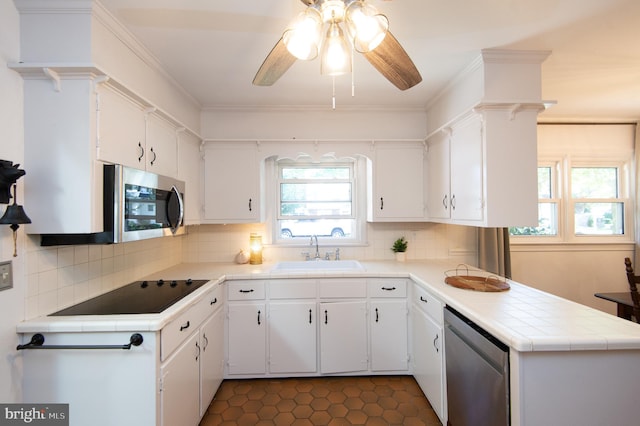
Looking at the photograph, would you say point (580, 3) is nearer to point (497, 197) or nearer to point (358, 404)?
point (497, 197)

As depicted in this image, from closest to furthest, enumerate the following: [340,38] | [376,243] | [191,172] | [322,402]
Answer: [340,38] < [322,402] < [191,172] < [376,243]

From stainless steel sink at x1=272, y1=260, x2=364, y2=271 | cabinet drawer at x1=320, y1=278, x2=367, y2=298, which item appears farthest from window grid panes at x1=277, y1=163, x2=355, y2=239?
cabinet drawer at x1=320, y1=278, x2=367, y2=298

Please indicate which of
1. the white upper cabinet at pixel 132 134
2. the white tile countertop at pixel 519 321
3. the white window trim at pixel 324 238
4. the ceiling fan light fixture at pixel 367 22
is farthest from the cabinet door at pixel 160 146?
the ceiling fan light fixture at pixel 367 22

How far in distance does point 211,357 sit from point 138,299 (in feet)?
2.38

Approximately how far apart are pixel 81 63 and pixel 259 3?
90 centimetres

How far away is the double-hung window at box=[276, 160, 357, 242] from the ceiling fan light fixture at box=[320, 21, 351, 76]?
192 cm

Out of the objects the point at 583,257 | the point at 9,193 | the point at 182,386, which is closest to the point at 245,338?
the point at 182,386

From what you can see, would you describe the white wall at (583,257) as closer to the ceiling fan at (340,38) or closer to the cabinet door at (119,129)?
the ceiling fan at (340,38)

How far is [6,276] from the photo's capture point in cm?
122

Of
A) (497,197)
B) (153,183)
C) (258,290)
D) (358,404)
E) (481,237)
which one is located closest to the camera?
(153,183)

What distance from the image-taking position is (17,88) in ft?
4.25

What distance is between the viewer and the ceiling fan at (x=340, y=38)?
39.5 inches

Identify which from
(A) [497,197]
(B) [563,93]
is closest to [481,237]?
(A) [497,197]

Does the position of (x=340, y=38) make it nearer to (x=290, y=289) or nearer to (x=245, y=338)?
(x=290, y=289)
